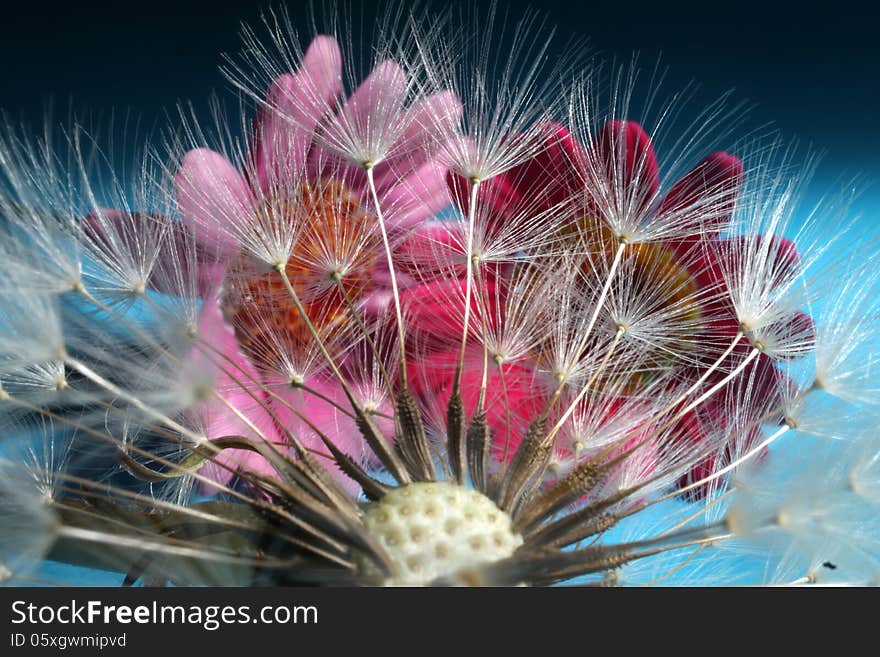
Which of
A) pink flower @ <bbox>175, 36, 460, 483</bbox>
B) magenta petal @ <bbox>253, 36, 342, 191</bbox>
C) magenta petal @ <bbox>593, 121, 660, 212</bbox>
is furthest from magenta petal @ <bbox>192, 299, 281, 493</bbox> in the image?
magenta petal @ <bbox>593, 121, 660, 212</bbox>

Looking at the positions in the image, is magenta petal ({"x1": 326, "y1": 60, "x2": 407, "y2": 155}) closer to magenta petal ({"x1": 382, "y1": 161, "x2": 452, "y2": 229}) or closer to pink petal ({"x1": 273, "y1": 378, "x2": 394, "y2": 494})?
magenta petal ({"x1": 382, "y1": 161, "x2": 452, "y2": 229})

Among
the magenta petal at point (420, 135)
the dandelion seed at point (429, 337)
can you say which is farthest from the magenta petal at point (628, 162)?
the magenta petal at point (420, 135)

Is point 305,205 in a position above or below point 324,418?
above

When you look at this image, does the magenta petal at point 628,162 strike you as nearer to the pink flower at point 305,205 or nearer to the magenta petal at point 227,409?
the pink flower at point 305,205

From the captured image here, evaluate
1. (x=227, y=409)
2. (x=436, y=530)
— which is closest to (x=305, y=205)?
(x=227, y=409)

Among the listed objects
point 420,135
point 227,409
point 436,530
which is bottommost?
point 436,530

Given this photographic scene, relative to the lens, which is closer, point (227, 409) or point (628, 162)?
point (227, 409)

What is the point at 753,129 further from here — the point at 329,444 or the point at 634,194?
the point at 329,444

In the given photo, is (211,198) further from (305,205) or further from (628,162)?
(628,162)
